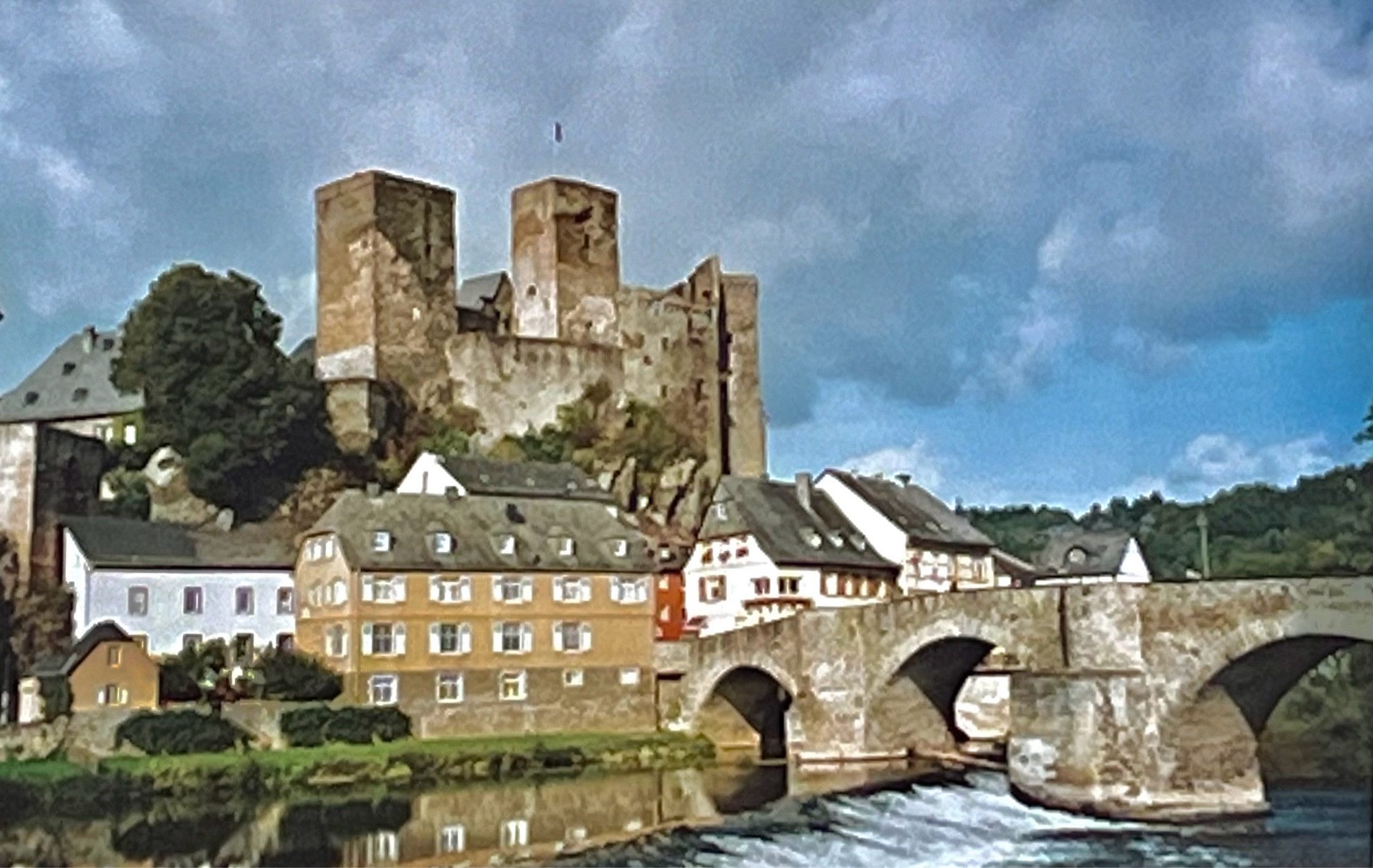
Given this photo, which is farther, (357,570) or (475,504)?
(475,504)

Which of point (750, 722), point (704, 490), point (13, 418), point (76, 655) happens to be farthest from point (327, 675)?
point (704, 490)

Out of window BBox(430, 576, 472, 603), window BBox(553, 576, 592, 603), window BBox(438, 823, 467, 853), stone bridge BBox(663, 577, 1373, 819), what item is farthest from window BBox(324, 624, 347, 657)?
stone bridge BBox(663, 577, 1373, 819)

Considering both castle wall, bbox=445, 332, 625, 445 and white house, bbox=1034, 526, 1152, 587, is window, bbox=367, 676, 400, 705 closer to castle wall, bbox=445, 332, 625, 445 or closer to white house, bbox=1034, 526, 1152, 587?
white house, bbox=1034, 526, 1152, 587

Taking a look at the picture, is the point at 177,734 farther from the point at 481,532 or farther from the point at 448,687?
the point at 481,532

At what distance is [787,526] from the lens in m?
25.1

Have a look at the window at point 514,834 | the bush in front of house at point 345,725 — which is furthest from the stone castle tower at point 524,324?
the window at point 514,834

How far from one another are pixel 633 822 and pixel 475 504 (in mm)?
7604

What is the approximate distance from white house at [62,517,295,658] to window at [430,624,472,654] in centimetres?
165

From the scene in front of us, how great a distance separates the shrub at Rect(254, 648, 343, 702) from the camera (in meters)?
19.7

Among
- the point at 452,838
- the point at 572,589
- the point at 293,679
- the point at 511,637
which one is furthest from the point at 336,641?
the point at 452,838

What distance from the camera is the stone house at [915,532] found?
26.1 m

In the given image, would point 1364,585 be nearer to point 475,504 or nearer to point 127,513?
point 475,504

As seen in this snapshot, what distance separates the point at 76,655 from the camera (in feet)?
61.7

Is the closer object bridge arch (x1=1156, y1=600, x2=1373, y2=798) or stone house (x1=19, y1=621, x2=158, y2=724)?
bridge arch (x1=1156, y1=600, x2=1373, y2=798)
